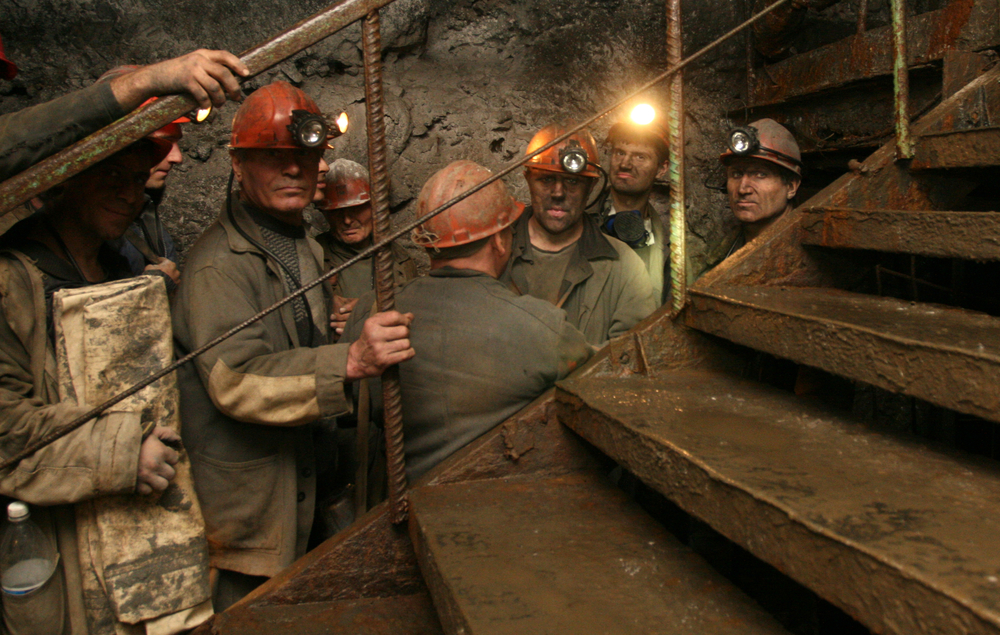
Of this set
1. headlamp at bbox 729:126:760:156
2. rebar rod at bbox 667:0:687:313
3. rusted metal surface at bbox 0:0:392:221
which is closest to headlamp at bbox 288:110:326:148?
rusted metal surface at bbox 0:0:392:221

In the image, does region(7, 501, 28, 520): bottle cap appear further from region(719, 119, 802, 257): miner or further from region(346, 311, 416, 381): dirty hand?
region(719, 119, 802, 257): miner

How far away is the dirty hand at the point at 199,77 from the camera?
1.66m

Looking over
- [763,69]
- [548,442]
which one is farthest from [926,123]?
[763,69]

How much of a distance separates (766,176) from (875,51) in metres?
0.88

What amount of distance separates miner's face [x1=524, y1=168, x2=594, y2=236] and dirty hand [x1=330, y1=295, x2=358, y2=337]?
1182mm

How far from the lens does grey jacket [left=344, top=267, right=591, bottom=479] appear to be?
2434 mm

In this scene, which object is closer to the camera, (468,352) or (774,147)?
(468,352)

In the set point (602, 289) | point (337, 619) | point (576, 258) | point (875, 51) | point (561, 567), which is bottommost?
point (337, 619)

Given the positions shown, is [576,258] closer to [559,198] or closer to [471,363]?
[559,198]

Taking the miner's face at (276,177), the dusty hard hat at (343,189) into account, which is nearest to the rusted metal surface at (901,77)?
the miner's face at (276,177)

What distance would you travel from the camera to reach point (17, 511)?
1.72 m

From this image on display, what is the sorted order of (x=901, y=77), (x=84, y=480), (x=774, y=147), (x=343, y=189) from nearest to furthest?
(x=84, y=480) → (x=901, y=77) → (x=774, y=147) → (x=343, y=189)

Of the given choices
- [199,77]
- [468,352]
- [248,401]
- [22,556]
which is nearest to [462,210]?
[468,352]

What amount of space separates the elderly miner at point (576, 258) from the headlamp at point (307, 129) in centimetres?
155
